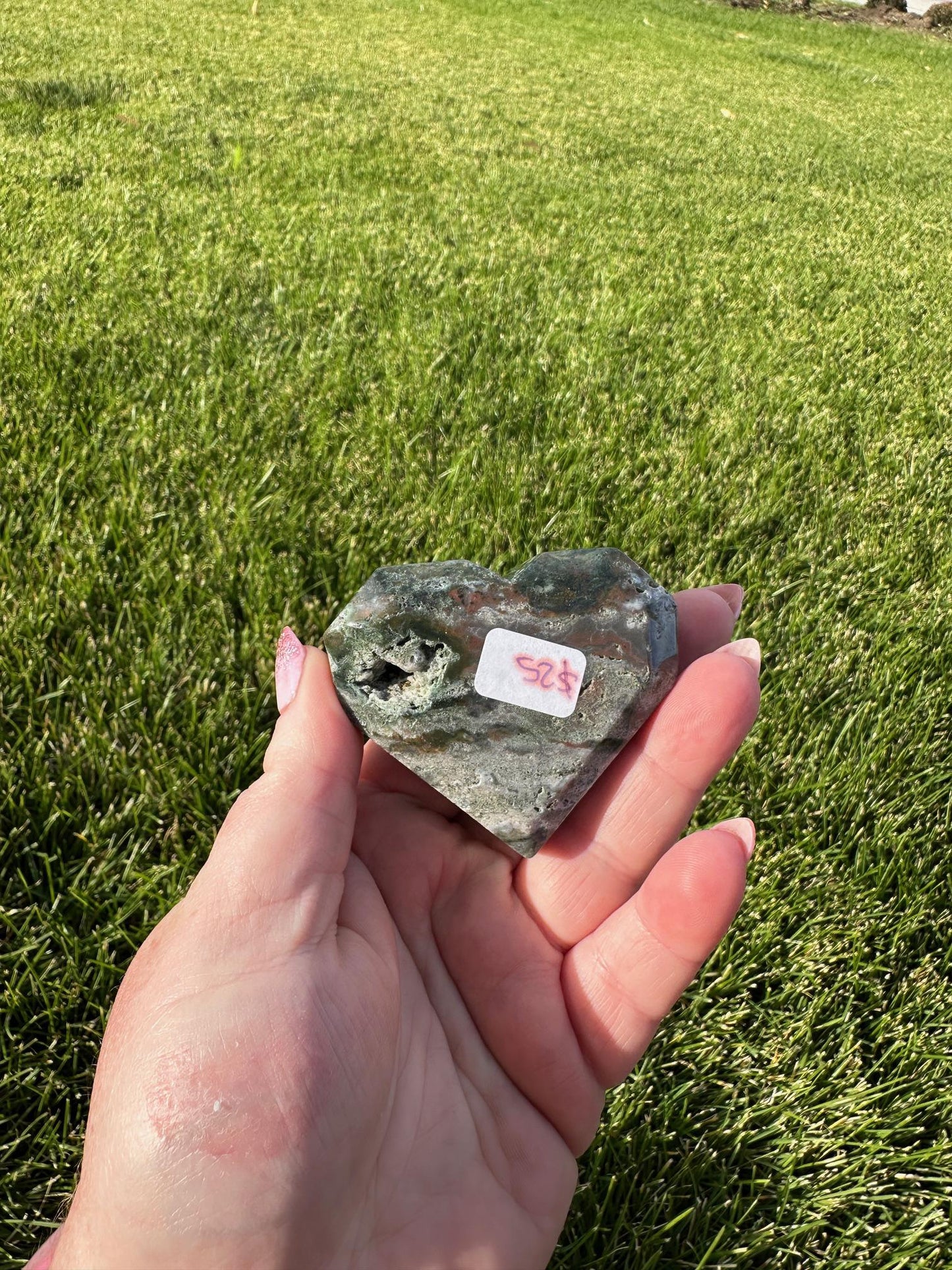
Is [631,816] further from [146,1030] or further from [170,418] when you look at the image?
[170,418]

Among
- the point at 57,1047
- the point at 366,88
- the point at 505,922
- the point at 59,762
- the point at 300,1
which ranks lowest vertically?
the point at 57,1047

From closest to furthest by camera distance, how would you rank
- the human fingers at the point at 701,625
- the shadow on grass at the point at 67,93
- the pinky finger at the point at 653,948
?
→ 1. the pinky finger at the point at 653,948
2. the human fingers at the point at 701,625
3. the shadow on grass at the point at 67,93

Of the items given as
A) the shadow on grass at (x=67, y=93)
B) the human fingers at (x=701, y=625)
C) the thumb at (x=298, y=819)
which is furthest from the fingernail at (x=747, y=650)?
the shadow on grass at (x=67, y=93)

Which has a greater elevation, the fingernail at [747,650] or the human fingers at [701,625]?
the fingernail at [747,650]

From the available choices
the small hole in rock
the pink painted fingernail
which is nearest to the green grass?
the pink painted fingernail

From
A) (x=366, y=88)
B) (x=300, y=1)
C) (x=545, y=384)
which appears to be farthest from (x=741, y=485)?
(x=300, y=1)

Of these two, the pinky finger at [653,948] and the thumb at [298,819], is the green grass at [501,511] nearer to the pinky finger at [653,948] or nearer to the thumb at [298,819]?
the pinky finger at [653,948]
